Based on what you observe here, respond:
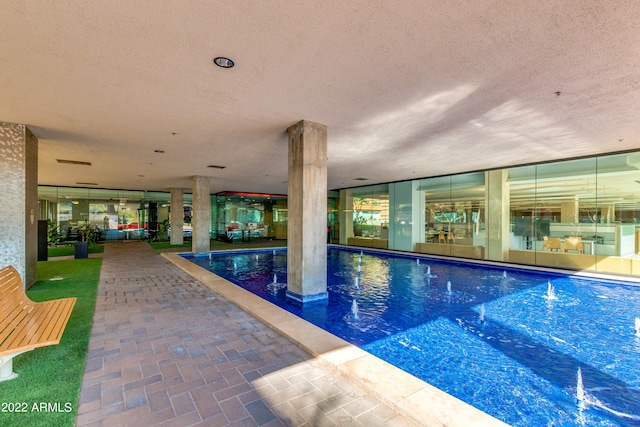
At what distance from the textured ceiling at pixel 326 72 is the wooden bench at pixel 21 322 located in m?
2.61

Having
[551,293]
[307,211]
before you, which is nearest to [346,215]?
[551,293]

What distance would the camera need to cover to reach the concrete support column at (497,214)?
10547 millimetres

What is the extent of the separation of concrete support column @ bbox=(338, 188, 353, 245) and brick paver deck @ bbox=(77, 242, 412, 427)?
12.7 meters

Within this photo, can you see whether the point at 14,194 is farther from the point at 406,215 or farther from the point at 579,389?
the point at 406,215

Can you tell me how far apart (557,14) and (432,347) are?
12.5ft

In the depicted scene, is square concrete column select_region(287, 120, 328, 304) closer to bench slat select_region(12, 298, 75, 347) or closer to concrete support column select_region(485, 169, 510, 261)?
bench slat select_region(12, 298, 75, 347)

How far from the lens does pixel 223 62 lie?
3277mm

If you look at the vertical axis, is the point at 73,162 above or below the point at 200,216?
above

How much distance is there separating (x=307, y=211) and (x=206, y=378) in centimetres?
327

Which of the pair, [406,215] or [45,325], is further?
[406,215]

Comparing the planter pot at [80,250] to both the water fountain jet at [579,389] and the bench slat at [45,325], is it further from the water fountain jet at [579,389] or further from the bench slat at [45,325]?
the water fountain jet at [579,389]

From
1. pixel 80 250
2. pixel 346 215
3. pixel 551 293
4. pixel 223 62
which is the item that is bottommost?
pixel 551 293

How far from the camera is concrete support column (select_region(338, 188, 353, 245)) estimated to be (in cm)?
1698

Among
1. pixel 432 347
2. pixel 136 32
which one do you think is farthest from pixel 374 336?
pixel 136 32
